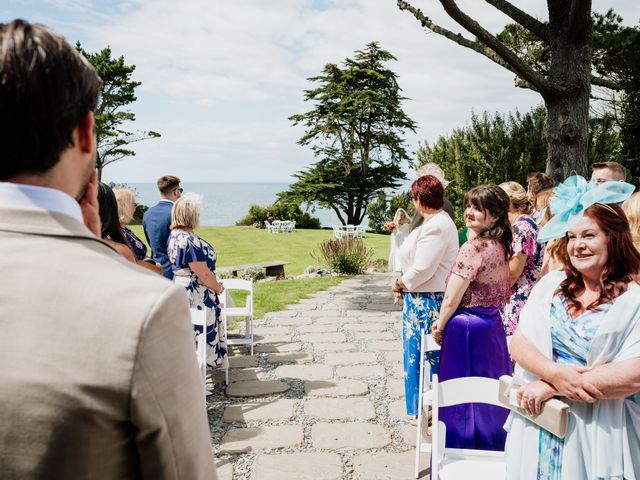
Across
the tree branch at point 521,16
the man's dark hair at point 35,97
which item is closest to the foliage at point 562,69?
the tree branch at point 521,16

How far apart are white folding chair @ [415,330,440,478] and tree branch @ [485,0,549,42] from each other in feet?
22.1

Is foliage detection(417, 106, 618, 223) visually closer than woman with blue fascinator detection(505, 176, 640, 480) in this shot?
→ No

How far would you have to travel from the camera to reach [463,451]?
10.2 feet

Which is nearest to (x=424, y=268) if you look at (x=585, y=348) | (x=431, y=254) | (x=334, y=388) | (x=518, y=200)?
(x=431, y=254)

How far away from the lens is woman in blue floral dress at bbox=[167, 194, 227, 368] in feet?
16.9

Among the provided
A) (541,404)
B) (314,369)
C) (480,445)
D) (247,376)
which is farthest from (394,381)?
(541,404)

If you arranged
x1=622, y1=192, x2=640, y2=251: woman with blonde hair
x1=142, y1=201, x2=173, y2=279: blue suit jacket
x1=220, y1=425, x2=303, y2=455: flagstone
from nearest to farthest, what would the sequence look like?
1. x1=622, y1=192, x2=640, y2=251: woman with blonde hair
2. x1=220, y1=425, x2=303, y2=455: flagstone
3. x1=142, y1=201, x2=173, y2=279: blue suit jacket

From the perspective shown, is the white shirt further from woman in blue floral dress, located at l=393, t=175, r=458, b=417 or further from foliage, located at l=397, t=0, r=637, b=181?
foliage, located at l=397, t=0, r=637, b=181

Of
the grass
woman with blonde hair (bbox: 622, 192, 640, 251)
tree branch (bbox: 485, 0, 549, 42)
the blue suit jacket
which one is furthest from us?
the grass

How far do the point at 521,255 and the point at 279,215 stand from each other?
31098mm

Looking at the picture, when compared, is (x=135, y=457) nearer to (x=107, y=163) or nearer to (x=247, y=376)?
(x=247, y=376)

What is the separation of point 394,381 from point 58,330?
5334 millimetres

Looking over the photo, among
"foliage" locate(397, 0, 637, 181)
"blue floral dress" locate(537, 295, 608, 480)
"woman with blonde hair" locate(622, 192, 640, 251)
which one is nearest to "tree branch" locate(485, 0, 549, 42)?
"foliage" locate(397, 0, 637, 181)

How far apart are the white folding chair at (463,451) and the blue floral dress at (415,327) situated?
1.35 m
